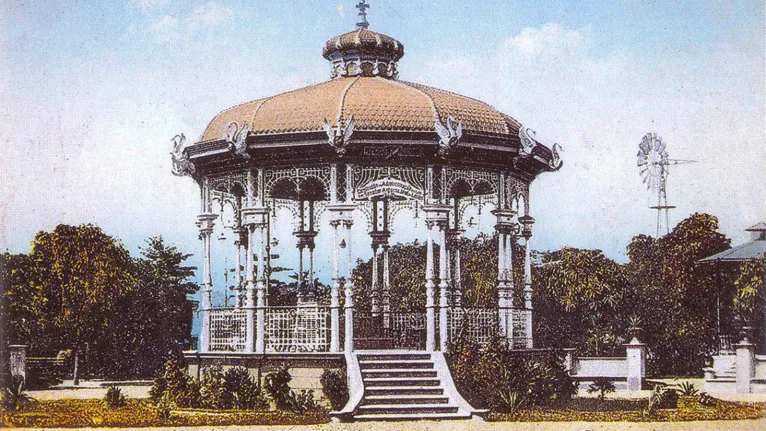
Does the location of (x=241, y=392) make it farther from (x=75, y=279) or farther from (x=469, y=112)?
(x=75, y=279)

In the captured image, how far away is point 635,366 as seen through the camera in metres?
33.9

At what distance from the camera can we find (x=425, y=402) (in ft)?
70.4

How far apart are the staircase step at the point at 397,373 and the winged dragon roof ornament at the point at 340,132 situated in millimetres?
4746

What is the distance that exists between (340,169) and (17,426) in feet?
27.6

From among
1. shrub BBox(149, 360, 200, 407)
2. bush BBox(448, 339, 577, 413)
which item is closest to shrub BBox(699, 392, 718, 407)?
bush BBox(448, 339, 577, 413)

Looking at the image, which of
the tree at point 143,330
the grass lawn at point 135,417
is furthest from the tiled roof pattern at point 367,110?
the tree at point 143,330

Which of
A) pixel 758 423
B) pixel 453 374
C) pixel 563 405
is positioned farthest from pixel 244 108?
pixel 758 423

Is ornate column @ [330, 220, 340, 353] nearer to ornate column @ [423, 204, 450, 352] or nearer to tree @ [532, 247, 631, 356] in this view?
ornate column @ [423, 204, 450, 352]

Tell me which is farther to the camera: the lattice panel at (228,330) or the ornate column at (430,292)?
the lattice panel at (228,330)

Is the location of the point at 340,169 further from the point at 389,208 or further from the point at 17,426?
the point at 17,426

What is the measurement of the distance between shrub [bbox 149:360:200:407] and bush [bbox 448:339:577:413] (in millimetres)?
5295

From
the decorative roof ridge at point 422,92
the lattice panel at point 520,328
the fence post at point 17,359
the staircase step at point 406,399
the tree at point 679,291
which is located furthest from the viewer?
the tree at point 679,291

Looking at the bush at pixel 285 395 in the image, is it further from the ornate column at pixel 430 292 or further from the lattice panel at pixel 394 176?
the lattice panel at pixel 394 176

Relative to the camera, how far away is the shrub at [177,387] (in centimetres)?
2328
